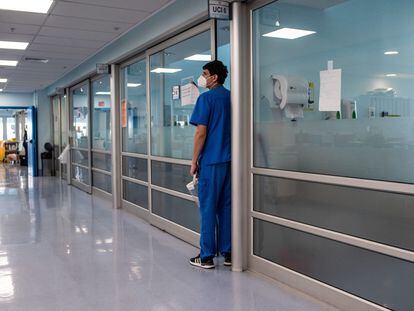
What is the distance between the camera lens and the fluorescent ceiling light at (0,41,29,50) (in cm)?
660

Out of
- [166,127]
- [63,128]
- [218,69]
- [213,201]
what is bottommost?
[213,201]

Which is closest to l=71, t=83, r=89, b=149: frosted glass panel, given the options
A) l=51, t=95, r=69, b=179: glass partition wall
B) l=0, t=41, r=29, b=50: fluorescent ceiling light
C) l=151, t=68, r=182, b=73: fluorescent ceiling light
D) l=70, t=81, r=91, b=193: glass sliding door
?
l=70, t=81, r=91, b=193: glass sliding door

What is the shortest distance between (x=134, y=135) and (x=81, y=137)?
12.1 feet

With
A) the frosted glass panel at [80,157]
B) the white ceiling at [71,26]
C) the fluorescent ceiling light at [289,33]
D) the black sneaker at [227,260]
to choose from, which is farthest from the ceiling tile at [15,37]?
the black sneaker at [227,260]

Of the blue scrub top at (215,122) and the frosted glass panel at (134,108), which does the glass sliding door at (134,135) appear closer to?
the frosted glass panel at (134,108)

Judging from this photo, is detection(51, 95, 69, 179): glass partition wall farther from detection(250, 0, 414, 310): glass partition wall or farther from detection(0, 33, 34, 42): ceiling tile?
detection(250, 0, 414, 310): glass partition wall

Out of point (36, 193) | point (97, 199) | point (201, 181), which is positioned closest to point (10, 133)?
point (36, 193)

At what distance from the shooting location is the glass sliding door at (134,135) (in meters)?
6.17

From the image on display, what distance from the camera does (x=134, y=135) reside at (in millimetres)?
6555

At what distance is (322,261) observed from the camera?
119 inches

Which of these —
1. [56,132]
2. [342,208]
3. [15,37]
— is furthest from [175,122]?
[56,132]

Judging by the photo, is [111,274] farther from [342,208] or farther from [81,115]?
[81,115]

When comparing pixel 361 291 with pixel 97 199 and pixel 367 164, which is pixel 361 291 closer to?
pixel 367 164

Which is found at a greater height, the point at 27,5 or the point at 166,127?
the point at 27,5
